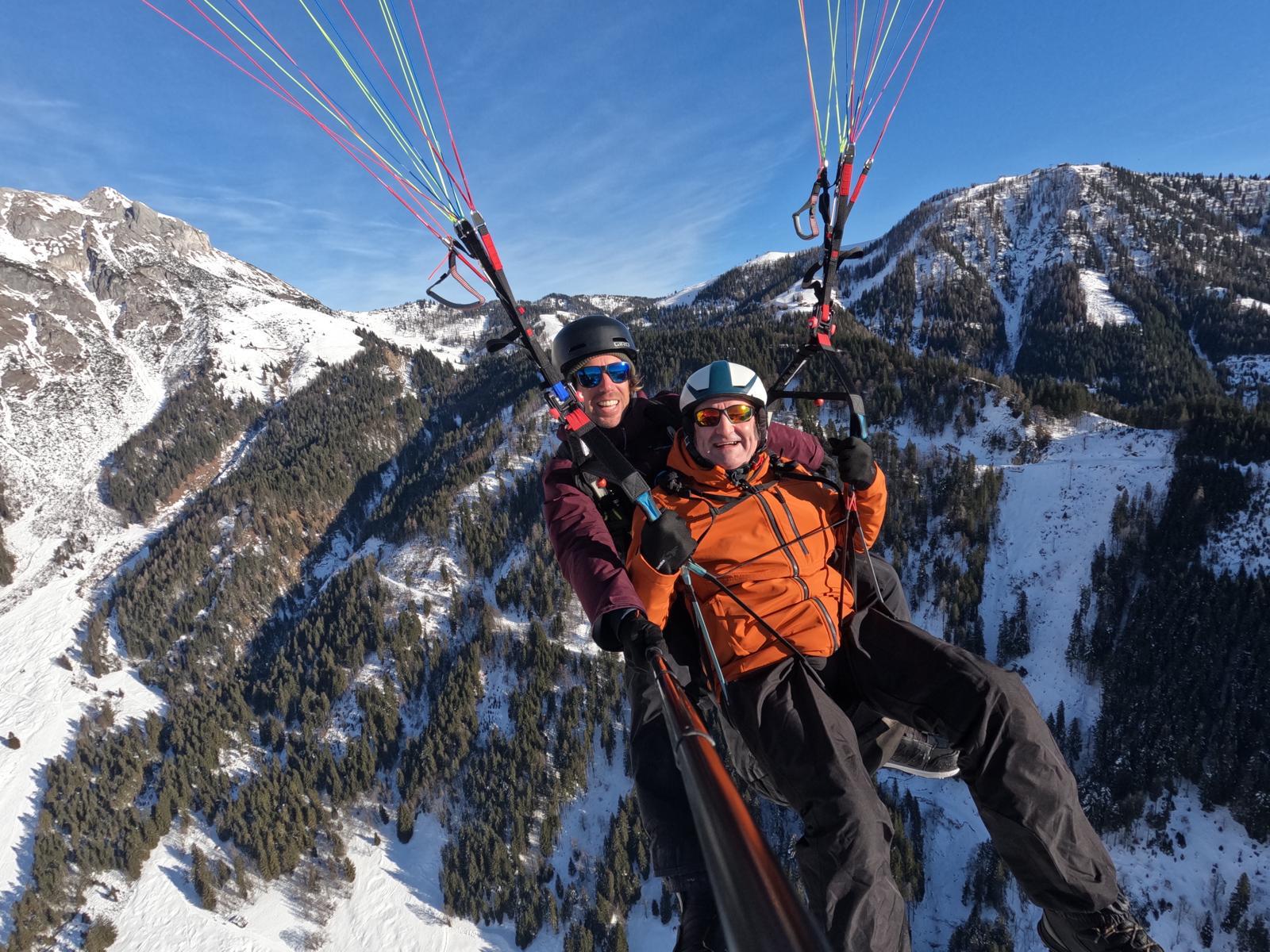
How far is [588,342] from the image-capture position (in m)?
7.36

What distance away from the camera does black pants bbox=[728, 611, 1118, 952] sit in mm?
3873

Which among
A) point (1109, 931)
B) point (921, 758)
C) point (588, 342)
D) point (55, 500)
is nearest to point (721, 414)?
point (588, 342)

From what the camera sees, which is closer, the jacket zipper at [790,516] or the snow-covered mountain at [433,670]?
the jacket zipper at [790,516]

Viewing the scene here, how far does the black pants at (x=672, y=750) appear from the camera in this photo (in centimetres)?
505

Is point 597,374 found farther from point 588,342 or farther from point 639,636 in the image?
point 639,636

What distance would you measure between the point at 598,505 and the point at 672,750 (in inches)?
88.5

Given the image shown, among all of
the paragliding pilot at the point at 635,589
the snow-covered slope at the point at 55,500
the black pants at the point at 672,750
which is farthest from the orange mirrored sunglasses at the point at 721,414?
the snow-covered slope at the point at 55,500

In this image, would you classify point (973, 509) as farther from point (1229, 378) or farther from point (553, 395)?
point (1229, 378)

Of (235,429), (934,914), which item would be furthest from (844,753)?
(235,429)

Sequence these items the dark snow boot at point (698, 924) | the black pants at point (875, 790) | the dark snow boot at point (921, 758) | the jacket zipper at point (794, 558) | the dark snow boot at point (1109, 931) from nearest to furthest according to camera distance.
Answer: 1. the dark snow boot at point (1109, 931)
2. the black pants at point (875, 790)
3. the dark snow boot at point (698, 924)
4. the jacket zipper at point (794, 558)
5. the dark snow boot at point (921, 758)

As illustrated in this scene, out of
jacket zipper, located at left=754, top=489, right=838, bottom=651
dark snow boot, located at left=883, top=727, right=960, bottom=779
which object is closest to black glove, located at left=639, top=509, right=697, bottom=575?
jacket zipper, located at left=754, top=489, right=838, bottom=651

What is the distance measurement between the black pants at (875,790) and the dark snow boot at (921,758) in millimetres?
986

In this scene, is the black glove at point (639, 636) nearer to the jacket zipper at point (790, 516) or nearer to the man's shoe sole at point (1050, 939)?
the jacket zipper at point (790, 516)

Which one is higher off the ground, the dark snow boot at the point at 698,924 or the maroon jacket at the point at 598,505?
the maroon jacket at the point at 598,505
